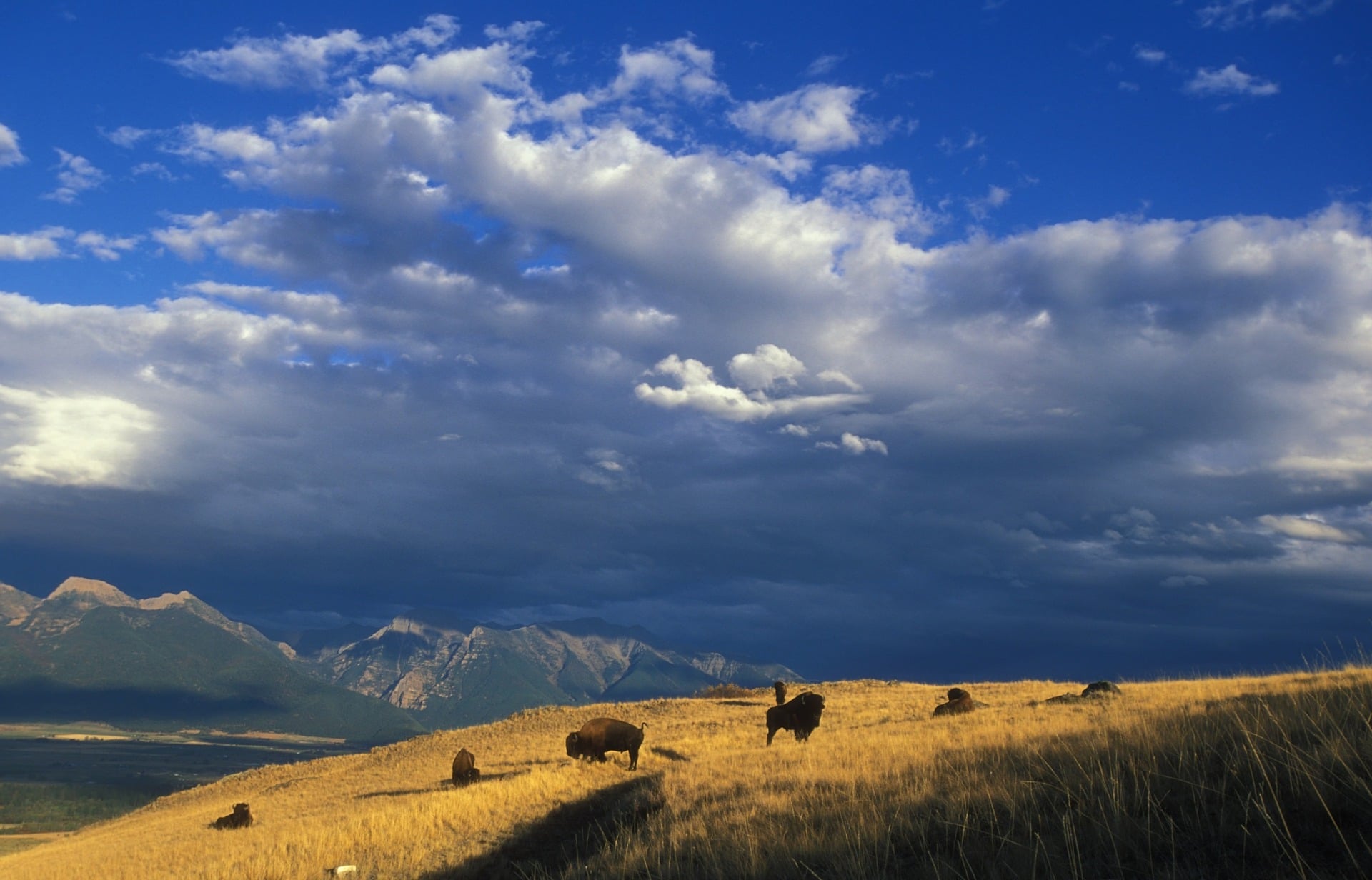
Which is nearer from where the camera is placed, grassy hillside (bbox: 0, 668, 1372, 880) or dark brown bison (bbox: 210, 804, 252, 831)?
grassy hillside (bbox: 0, 668, 1372, 880)

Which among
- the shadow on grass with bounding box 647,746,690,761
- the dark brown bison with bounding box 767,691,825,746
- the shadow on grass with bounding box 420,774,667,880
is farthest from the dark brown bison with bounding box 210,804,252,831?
the dark brown bison with bounding box 767,691,825,746

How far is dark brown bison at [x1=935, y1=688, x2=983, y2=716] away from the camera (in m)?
30.0

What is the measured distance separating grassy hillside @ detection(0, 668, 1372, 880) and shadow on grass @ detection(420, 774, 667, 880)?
0.25 feet

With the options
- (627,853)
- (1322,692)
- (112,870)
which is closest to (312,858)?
(112,870)

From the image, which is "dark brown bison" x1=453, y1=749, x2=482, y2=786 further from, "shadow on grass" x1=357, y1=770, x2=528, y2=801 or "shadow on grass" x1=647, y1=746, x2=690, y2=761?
"shadow on grass" x1=647, y1=746, x2=690, y2=761

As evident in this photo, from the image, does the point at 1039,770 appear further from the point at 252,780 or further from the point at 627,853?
the point at 252,780

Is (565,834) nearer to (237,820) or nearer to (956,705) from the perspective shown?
(237,820)

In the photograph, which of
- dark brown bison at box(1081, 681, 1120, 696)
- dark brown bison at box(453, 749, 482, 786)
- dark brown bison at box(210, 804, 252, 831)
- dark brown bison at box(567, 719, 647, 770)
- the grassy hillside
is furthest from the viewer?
dark brown bison at box(1081, 681, 1120, 696)

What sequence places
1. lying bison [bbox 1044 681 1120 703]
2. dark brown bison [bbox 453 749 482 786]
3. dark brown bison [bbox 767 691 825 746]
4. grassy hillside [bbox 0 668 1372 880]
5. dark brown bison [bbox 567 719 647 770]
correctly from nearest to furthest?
grassy hillside [bbox 0 668 1372 880]
dark brown bison [bbox 767 691 825 746]
dark brown bison [bbox 567 719 647 770]
dark brown bison [bbox 453 749 482 786]
lying bison [bbox 1044 681 1120 703]

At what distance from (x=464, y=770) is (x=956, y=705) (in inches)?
702

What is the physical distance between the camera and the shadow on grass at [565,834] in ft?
51.9

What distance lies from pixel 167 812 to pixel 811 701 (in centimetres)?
3732

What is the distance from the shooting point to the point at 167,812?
143 ft

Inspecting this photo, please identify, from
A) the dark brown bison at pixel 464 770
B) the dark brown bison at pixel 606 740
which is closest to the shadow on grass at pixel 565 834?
the dark brown bison at pixel 606 740
